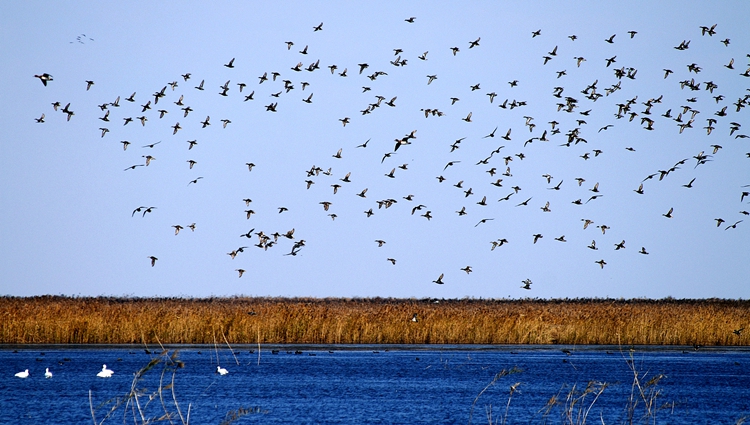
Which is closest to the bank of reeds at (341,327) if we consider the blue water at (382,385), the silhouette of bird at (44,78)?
the blue water at (382,385)

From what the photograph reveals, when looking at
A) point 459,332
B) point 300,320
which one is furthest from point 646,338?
point 300,320

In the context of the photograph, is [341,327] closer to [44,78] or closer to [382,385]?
[382,385]

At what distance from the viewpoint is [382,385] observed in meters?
33.3

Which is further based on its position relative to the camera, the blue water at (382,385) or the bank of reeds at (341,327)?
the bank of reeds at (341,327)

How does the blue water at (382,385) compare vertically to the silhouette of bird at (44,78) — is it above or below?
below

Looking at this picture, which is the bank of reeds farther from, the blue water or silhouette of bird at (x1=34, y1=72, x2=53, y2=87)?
silhouette of bird at (x1=34, y1=72, x2=53, y2=87)

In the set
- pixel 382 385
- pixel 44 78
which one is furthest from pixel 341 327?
pixel 44 78

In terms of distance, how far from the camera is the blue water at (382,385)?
84.5 ft

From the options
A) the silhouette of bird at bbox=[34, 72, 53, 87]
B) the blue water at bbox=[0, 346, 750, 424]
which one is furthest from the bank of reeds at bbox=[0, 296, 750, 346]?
the silhouette of bird at bbox=[34, 72, 53, 87]

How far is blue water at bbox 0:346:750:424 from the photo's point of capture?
2577 centimetres

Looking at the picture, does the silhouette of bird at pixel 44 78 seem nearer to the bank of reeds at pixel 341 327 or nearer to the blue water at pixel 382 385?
the blue water at pixel 382 385

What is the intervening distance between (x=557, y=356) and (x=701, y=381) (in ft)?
36.7

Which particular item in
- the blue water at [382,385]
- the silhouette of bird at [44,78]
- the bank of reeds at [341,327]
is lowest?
the blue water at [382,385]

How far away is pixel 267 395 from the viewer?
3036 cm
